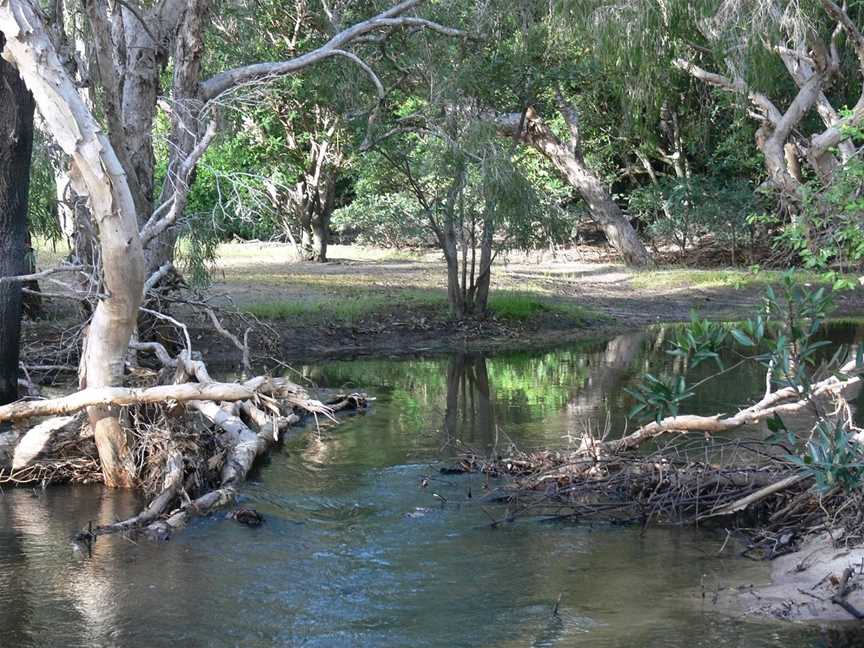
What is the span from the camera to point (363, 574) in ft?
25.5

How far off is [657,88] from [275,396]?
1225 centimetres

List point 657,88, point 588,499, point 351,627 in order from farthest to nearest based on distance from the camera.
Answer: point 657,88 → point 588,499 → point 351,627

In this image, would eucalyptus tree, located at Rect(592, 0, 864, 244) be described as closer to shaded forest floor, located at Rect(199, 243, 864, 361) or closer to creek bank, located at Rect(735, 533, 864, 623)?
shaded forest floor, located at Rect(199, 243, 864, 361)

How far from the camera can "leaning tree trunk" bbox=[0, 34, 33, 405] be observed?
11570 mm

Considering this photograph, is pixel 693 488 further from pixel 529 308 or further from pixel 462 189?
pixel 529 308

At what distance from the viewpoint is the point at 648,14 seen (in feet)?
53.4

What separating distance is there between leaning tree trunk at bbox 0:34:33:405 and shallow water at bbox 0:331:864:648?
2.18 meters

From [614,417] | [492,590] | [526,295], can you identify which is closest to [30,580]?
[492,590]

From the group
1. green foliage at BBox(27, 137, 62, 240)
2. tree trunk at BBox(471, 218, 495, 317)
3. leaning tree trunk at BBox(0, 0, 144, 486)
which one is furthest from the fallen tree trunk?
tree trunk at BBox(471, 218, 495, 317)

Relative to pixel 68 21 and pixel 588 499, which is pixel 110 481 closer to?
pixel 588 499

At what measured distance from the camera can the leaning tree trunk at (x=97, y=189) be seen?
8.37m

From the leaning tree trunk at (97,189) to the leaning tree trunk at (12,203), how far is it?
245 centimetres

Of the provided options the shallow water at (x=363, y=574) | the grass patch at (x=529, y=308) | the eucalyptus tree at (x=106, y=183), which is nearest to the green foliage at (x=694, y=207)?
the grass patch at (x=529, y=308)

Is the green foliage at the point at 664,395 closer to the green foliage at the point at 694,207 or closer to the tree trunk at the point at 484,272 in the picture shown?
the tree trunk at the point at 484,272
